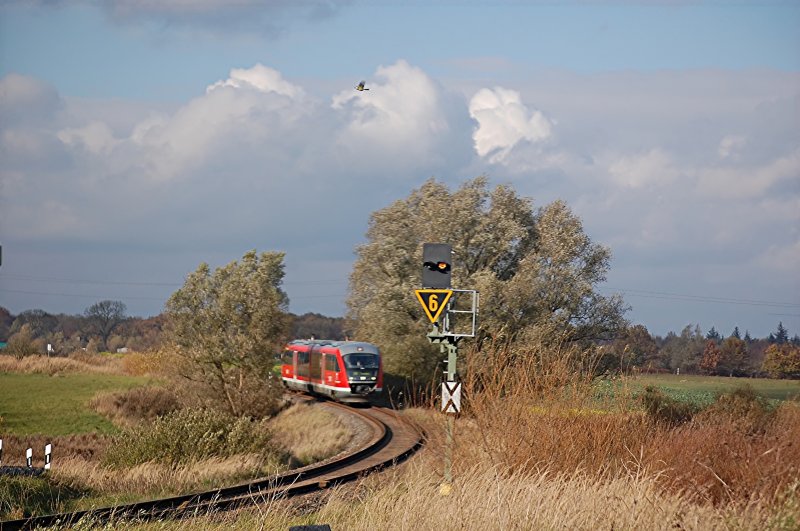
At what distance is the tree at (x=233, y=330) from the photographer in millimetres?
40156

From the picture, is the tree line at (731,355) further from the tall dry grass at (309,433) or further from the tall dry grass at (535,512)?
the tall dry grass at (535,512)

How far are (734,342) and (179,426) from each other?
71929 millimetres

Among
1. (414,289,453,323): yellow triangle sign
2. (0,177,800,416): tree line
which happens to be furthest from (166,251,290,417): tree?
(414,289,453,323): yellow triangle sign

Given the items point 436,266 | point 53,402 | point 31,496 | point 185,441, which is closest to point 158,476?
point 31,496

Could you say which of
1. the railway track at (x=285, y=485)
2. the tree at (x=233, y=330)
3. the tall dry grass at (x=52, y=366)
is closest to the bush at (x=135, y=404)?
the tree at (x=233, y=330)

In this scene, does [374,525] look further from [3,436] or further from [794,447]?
[3,436]

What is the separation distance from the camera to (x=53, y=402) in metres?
49.2

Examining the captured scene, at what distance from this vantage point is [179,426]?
2461 centimetres

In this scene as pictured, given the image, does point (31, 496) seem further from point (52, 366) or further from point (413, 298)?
point (52, 366)

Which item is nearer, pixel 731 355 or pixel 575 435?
pixel 575 435

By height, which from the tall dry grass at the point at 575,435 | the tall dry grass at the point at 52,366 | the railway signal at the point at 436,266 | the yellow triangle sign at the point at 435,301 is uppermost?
the railway signal at the point at 436,266

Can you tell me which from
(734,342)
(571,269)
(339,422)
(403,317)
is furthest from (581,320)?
(734,342)

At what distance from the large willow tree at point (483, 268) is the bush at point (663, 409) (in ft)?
48.1

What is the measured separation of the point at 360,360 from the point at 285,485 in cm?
2175
